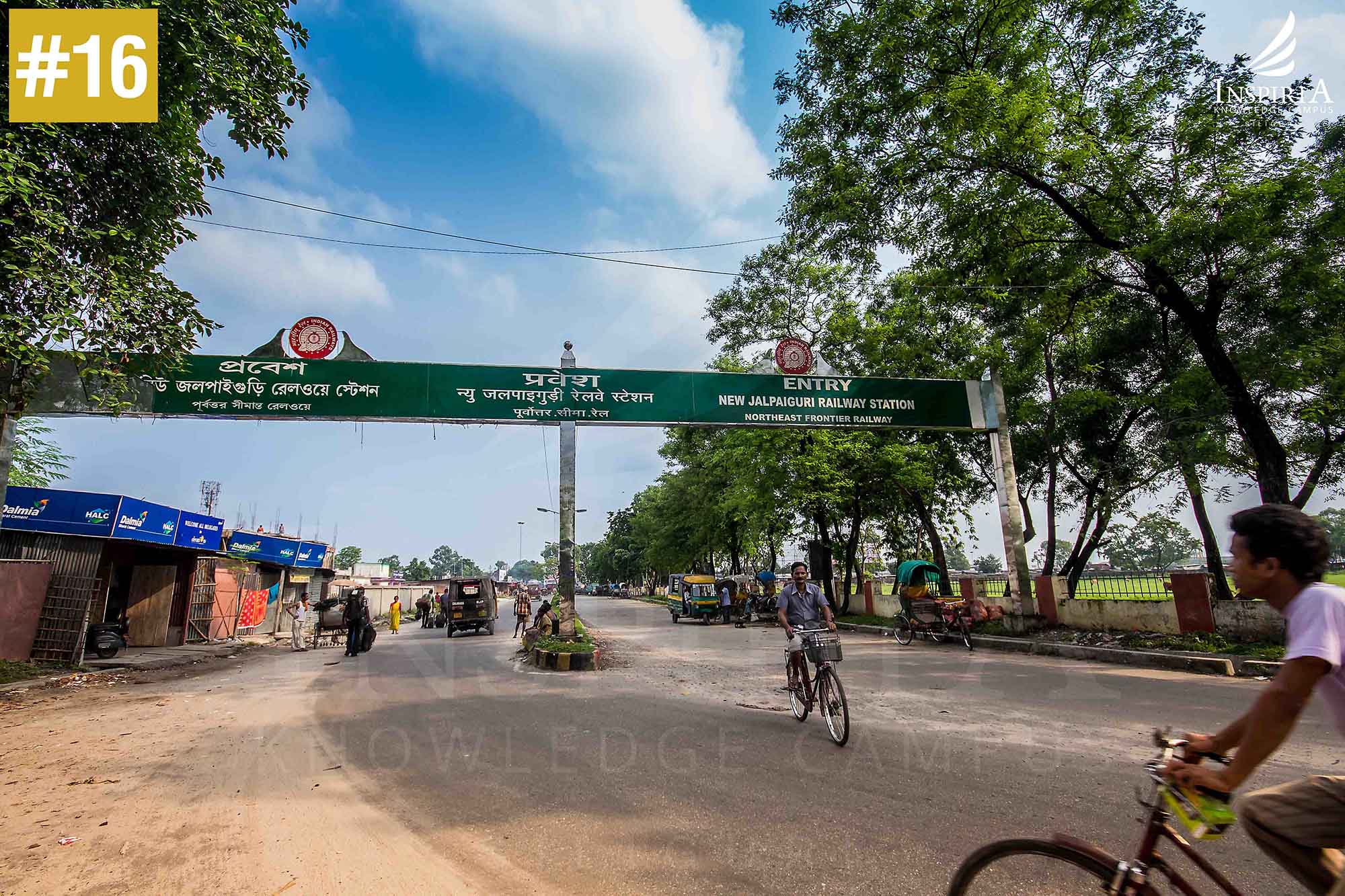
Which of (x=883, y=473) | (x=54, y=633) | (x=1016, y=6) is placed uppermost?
(x=1016, y=6)

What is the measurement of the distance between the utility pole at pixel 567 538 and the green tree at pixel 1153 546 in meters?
13.2

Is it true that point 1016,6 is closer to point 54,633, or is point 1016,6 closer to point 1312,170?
point 1312,170

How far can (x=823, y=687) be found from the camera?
6.64 m

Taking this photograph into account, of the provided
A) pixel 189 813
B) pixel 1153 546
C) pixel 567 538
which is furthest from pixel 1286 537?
pixel 1153 546

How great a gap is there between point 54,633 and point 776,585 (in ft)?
89.0

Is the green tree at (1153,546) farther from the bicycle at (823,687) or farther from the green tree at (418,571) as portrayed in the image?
the green tree at (418,571)

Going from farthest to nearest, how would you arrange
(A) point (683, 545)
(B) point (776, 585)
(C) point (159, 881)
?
(A) point (683, 545) → (B) point (776, 585) → (C) point (159, 881)

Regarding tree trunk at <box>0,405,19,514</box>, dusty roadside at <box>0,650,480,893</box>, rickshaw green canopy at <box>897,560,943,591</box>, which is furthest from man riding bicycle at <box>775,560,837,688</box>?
tree trunk at <box>0,405,19,514</box>

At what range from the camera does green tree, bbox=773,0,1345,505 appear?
1135cm

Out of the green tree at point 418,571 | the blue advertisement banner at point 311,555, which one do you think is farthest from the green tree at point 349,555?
the blue advertisement banner at point 311,555

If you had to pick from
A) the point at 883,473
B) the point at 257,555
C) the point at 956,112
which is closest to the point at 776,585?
the point at 883,473

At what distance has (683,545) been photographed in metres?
49.7

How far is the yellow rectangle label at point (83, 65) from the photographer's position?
692 centimetres

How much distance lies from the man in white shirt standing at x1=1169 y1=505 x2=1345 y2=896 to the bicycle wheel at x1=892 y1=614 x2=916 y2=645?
15.7 m
